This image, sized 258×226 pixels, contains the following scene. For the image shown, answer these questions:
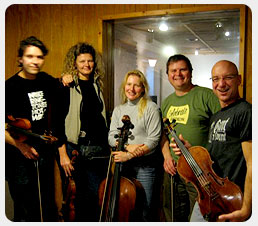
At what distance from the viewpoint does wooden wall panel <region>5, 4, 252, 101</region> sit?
235cm

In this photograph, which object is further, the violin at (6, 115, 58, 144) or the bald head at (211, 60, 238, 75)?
the violin at (6, 115, 58, 144)

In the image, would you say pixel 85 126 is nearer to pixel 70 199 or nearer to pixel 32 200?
pixel 70 199

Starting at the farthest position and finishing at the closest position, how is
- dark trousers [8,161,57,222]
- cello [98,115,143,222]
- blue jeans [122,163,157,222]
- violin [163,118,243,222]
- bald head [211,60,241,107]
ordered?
dark trousers [8,161,57,222], blue jeans [122,163,157,222], cello [98,115,143,222], bald head [211,60,241,107], violin [163,118,243,222]

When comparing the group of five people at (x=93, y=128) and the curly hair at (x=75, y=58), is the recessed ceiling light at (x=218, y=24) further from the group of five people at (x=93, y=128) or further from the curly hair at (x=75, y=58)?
the curly hair at (x=75, y=58)

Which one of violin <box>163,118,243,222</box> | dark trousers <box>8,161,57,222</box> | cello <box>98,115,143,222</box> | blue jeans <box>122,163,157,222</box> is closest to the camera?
violin <box>163,118,243,222</box>

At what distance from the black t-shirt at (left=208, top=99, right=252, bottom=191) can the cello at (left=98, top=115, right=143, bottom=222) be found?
0.58 metres

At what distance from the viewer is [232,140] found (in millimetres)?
1900

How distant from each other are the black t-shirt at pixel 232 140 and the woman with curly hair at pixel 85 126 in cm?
82

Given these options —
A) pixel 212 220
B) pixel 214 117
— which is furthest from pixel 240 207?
pixel 214 117

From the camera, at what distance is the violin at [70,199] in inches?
→ 90.9

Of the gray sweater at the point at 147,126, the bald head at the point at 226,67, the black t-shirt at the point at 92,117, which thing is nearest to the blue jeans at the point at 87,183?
the black t-shirt at the point at 92,117

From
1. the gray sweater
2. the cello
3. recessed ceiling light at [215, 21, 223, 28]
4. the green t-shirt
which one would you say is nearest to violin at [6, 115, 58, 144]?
the cello

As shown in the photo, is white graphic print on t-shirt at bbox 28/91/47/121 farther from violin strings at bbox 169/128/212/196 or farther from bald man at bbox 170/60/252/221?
bald man at bbox 170/60/252/221

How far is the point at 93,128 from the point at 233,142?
1.00 metres
